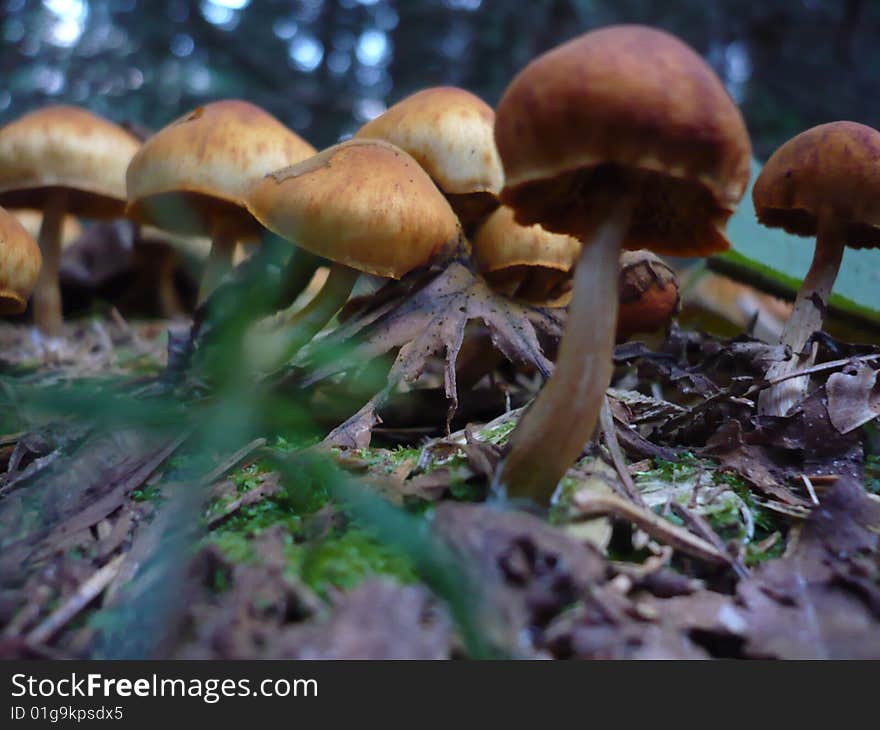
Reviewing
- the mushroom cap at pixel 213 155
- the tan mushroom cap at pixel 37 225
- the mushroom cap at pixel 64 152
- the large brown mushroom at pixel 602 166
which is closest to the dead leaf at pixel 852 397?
the large brown mushroom at pixel 602 166

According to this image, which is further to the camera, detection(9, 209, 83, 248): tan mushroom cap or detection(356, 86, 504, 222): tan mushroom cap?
detection(9, 209, 83, 248): tan mushroom cap

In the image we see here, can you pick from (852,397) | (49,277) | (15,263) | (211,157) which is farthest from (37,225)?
(852,397)

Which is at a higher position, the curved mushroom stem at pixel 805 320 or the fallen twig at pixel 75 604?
the curved mushroom stem at pixel 805 320

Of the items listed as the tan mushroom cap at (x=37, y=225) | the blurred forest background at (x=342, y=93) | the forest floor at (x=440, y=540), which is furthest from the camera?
the blurred forest background at (x=342, y=93)

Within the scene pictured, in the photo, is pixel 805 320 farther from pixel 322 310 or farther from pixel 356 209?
pixel 322 310

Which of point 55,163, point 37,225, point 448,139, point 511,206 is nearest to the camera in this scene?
point 511,206

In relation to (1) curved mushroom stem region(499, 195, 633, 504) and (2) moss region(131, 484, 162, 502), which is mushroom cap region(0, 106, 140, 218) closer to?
(2) moss region(131, 484, 162, 502)

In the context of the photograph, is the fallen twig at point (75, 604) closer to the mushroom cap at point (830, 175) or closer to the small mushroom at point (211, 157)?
the small mushroom at point (211, 157)

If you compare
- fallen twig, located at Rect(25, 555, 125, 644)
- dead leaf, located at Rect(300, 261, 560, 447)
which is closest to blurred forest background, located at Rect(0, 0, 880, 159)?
dead leaf, located at Rect(300, 261, 560, 447)
